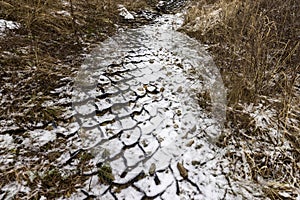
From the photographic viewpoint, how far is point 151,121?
2666 millimetres

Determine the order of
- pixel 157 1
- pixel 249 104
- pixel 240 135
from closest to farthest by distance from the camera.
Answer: pixel 240 135 → pixel 249 104 → pixel 157 1

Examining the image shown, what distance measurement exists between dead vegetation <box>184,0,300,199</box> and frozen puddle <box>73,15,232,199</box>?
187 millimetres

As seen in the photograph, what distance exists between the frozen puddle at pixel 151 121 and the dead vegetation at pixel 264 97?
7.4 inches

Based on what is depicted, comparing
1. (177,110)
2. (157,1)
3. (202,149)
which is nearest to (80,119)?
(177,110)

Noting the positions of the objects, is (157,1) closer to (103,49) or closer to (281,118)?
(103,49)

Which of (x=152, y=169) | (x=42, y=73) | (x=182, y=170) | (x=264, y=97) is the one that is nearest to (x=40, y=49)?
(x=42, y=73)

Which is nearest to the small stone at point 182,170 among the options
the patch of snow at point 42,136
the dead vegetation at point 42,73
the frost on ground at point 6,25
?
the dead vegetation at point 42,73

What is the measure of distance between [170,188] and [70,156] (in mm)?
945

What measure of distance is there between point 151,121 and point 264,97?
143 cm

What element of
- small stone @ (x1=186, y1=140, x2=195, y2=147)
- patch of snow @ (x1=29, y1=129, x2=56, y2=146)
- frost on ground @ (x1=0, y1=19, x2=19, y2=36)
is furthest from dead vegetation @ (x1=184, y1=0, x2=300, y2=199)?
frost on ground @ (x1=0, y1=19, x2=19, y2=36)

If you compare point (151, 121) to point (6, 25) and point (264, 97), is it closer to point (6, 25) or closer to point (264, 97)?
point (264, 97)

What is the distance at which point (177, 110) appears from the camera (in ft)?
9.39

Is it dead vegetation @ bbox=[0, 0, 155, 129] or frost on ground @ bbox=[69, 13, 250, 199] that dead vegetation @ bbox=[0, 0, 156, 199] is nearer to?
dead vegetation @ bbox=[0, 0, 155, 129]

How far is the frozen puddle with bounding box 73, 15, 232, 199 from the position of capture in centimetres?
204
